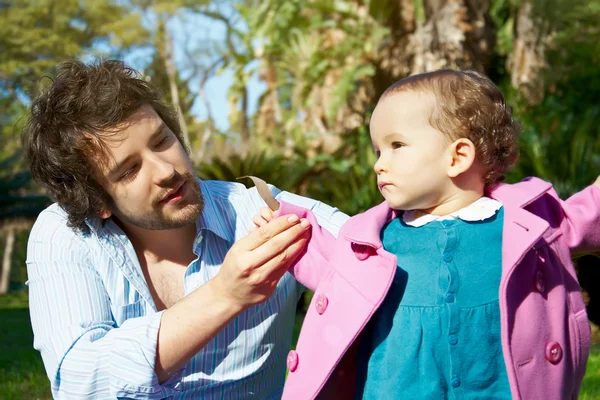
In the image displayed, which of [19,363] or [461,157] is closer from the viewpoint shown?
[461,157]

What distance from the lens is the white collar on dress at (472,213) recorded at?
2131 millimetres

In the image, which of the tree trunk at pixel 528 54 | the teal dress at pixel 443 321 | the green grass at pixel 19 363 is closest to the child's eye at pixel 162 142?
the teal dress at pixel 443 321

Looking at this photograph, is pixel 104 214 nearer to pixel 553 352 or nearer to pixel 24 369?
pixel 553 352

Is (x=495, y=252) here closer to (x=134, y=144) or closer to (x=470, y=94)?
(x=470, y=94)

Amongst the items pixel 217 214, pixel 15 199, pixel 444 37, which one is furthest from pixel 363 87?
pixel 217 214

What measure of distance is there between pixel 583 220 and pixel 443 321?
0.52 meters

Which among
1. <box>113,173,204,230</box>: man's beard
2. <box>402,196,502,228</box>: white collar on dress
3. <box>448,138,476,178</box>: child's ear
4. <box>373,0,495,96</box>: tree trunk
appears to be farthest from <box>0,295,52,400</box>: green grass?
<box>373,0,495,96</box>: tree trunk

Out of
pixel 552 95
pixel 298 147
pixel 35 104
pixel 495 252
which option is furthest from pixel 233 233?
pixel 552 95

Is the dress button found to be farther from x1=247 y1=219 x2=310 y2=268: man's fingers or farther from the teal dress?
x1=247 y1=219 x2=310 y2=268: man's fingers

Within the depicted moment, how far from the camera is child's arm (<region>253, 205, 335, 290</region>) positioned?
7.31 ft

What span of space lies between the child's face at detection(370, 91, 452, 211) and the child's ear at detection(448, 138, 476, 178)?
15 millimetres

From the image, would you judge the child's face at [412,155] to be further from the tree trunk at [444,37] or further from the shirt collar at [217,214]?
the tree trunk at [444,37]

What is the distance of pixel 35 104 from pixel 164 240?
70 centimetres

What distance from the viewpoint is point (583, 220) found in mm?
2170
